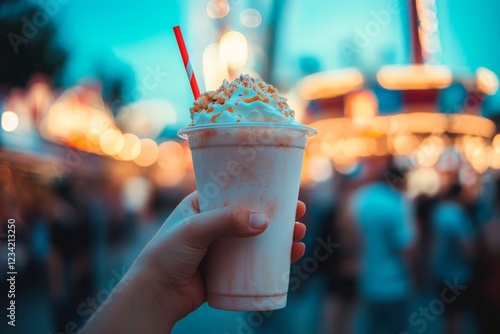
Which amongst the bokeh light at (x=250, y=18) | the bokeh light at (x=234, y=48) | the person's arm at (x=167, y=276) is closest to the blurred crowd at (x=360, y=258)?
the person's arm at (x=167, y=276)

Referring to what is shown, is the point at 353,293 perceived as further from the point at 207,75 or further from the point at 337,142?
the point at 207,75

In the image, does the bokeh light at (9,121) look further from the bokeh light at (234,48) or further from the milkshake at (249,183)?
the milkshake at (249,183)

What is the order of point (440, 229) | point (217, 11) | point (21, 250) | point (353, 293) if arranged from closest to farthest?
point (440, 229) < point (353, 293) < point (21, 250) < point (217, 11)

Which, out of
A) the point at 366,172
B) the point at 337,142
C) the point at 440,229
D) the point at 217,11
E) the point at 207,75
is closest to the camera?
the point at 366,172

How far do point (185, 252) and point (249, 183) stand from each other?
0.91 ft

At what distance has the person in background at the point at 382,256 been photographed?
425cm

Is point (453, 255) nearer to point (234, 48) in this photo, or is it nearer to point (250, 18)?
point (250, 18)

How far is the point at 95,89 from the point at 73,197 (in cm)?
828

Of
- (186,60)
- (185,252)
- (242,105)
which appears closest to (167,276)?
(185,252)

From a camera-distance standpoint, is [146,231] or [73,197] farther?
[146,231]

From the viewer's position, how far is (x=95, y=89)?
16.5 meters

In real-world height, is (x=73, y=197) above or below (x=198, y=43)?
below

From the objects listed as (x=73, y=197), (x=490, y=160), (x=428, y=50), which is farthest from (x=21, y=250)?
(x=490, y=160)

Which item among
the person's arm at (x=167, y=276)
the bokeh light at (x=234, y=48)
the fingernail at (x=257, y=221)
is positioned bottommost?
the person's arm at (x=167, y=276)
